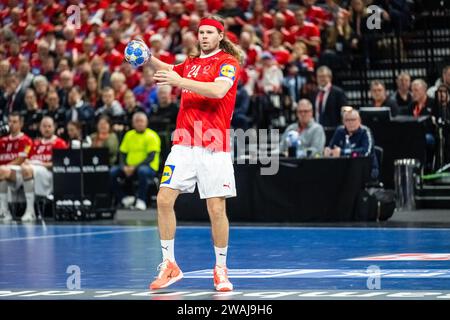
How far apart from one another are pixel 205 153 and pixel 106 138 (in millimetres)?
11670

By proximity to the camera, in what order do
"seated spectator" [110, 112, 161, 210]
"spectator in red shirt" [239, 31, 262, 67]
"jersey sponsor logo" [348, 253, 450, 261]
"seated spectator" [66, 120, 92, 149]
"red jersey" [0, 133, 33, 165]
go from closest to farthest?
1. "jersey sponsor logo" [348, 253, 450, 261]
2. "red jersey" [0, 133, 33, 165]
3. "seated spectator" [66, 120, 92, 149]
4. "seated spectator" [110, 112, 161, 210]
5. "spectator in red shirt" [239, 31, 262, 67]

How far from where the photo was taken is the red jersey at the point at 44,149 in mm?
19531

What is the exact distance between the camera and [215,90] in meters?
9.56

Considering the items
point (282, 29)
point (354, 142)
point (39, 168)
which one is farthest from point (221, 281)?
point (282, 29)

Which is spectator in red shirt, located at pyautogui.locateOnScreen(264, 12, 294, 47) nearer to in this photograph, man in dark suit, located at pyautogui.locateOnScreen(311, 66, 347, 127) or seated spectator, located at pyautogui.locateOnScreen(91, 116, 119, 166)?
man in dark suit, located at pyautogui.locateOnScreen(311, 66, 347, 127)

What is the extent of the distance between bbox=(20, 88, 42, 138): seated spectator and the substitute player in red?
12.9 meters

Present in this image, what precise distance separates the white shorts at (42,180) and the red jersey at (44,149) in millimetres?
292

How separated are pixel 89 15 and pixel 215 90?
18.2 metres

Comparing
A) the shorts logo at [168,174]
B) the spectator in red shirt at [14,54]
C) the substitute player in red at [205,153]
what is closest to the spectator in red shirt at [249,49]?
the spectator in red shirt at [14,54]

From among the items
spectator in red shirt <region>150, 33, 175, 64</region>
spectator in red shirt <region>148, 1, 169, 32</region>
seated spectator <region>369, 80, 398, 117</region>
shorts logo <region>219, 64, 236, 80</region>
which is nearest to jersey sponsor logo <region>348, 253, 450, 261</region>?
shorts logo <region>219, 64, 236, 80</region>

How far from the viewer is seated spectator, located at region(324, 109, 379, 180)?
17281 millimetres

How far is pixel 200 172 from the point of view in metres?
9.88

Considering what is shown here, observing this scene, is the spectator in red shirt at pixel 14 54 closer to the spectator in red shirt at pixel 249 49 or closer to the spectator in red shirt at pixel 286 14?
the spectator in red shirt at pixel 249 49
